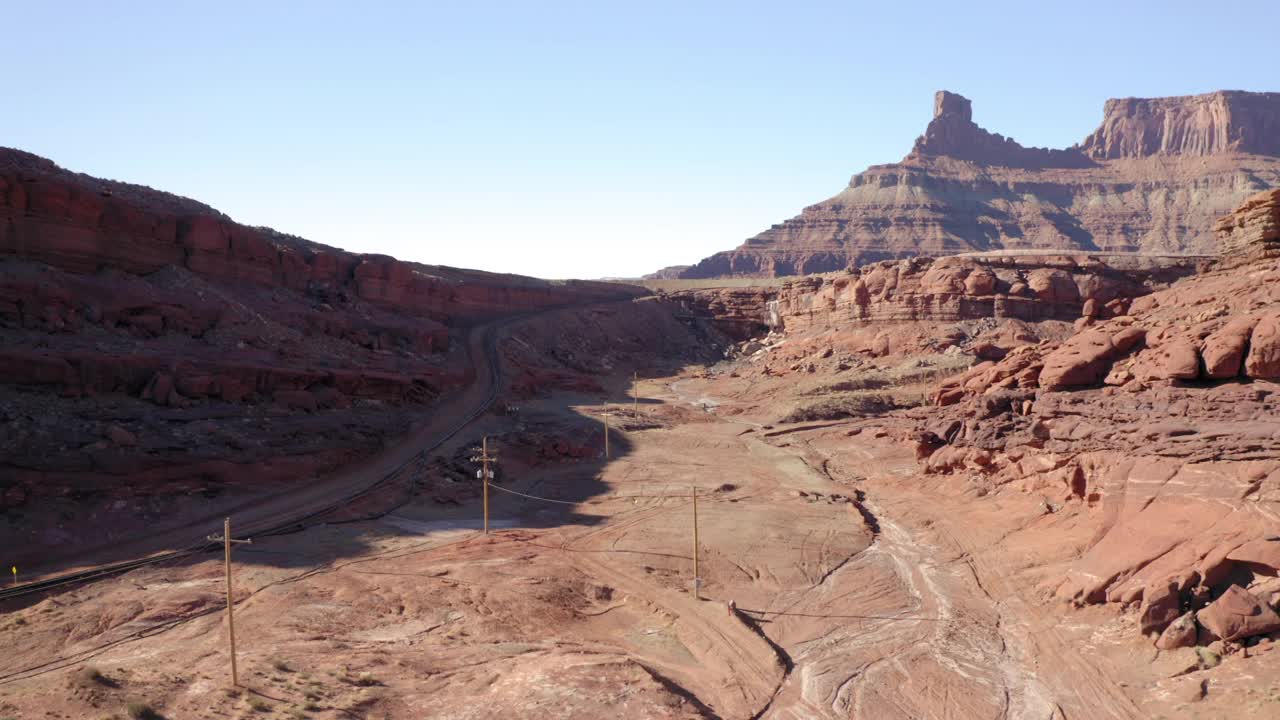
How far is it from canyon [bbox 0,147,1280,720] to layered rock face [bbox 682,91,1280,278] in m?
114

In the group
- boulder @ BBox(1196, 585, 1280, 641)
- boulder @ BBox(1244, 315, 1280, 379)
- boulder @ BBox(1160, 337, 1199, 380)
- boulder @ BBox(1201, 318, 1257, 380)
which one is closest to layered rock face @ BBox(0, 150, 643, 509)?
boulder @ BBox(1196, 585, 1280, 641)

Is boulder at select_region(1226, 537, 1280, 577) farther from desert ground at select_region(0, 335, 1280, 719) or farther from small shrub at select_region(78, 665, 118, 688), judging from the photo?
small shrub at select_region(78, 665, 118, 688)

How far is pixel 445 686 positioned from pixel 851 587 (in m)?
12.1

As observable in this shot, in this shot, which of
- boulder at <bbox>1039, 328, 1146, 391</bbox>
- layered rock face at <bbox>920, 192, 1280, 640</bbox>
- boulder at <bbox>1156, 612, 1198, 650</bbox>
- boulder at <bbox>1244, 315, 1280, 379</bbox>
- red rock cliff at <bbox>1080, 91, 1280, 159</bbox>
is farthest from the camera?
red rock cliff at <bbox>1080, 91, 1280, 159</bbox>

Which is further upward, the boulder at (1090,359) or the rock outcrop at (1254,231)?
the rock outcrop at (1254,231)

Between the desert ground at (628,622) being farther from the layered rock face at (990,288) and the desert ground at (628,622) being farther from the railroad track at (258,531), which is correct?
the layered rock face at (990,288)

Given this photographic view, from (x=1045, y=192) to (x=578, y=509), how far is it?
173702 millimetres

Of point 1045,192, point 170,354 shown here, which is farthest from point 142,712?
point 1045,192

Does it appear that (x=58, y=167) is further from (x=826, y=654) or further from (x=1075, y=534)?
(x=1075, y=534)

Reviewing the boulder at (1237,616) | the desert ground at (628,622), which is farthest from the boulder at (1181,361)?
the boulder at (1237,616)

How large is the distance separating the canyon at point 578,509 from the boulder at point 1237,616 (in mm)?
78

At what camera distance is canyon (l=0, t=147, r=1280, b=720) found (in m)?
17.8

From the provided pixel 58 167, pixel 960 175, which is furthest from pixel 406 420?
pixel 960 175

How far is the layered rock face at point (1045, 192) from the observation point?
162m
